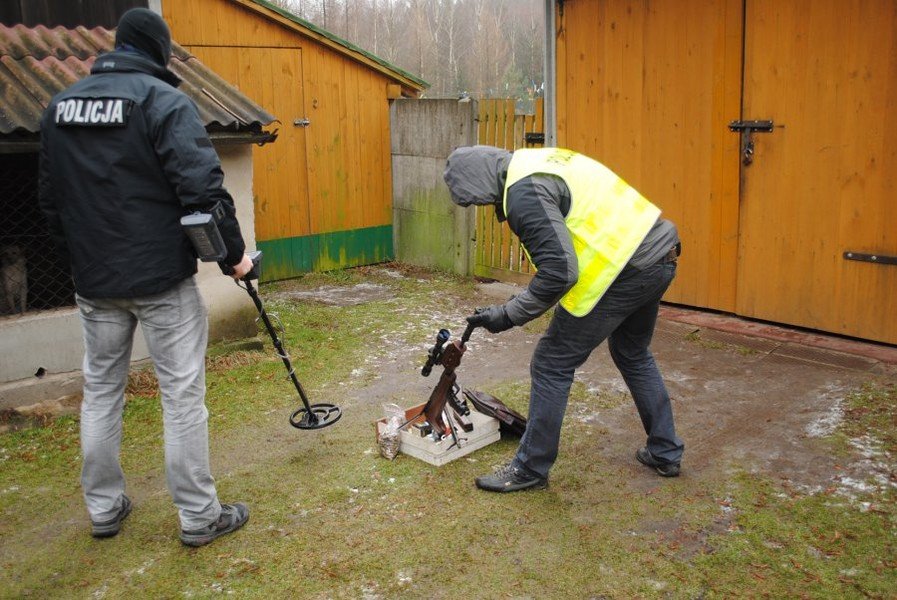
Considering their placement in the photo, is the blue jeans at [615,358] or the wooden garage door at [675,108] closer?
the blue jeans at [615,358]

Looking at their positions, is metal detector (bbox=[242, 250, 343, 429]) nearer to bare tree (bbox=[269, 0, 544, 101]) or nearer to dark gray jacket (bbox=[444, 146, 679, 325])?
dark gray jacket (bbox=[444, 146, 679, 325])

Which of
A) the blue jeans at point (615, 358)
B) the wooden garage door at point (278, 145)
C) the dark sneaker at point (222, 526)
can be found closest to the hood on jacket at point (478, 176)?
the blue jeans at point (615, 358)

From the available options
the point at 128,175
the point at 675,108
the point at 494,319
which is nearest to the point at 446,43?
the point at 675,108

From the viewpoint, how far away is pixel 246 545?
3.84 metres

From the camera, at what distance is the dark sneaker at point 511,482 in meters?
4.21

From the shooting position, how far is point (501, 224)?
884 cm

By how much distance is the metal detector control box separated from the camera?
3.54 m

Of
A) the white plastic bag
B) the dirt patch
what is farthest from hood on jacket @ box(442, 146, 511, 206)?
the dirt patch

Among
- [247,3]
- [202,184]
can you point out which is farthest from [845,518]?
[247,3]

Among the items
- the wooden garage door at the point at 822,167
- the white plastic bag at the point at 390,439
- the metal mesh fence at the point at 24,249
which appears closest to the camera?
the white plastic bag at the point at 390,439

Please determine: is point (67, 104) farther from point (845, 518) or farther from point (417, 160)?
point (417, 160)

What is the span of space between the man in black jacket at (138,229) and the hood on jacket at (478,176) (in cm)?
102

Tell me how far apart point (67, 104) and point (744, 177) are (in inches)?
199

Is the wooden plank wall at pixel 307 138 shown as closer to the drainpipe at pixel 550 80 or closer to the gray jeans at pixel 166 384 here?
the drainpipe at pixel 550 80
